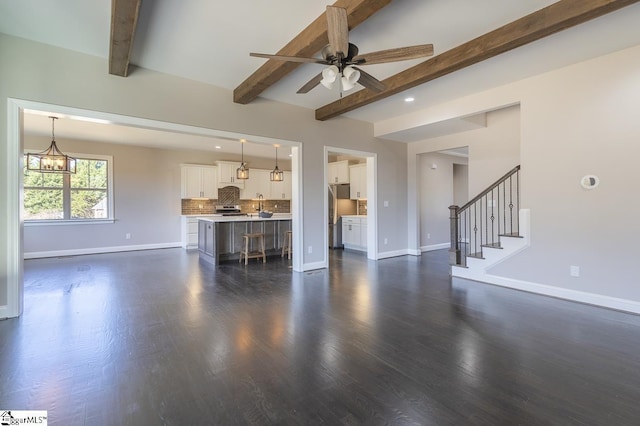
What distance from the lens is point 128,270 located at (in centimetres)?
550

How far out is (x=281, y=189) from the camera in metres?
10.0

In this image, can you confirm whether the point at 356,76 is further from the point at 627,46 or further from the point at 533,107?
the point at 627,46

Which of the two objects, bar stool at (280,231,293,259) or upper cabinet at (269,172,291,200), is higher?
upper cabinet at (269,172,291,200)

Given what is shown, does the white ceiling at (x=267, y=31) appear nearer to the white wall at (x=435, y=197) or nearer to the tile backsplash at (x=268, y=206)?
the white wall at (x=435, y=197)

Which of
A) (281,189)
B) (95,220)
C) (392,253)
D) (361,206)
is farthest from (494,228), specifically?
(95,220)

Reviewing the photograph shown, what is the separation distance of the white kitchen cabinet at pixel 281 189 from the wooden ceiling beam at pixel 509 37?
6.12 metres

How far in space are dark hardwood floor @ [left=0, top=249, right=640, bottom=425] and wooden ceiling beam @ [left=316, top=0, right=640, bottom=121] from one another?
278 cm

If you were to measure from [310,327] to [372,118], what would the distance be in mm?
4489

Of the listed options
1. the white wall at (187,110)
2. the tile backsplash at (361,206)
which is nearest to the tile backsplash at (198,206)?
the tile backsplash at (361,206)

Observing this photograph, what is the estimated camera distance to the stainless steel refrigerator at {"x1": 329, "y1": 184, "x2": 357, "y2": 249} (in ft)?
26.9

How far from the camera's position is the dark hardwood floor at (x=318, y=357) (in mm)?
1769

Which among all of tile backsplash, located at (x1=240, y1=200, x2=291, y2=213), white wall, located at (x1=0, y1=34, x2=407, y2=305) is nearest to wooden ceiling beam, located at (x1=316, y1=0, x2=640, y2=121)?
white wall, located at (x1=0, y1=34, x2=407, y2=305)

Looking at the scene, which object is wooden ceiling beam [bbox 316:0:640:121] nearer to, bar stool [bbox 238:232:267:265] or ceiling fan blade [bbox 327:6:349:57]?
ceiling fan blade [bbox 327:6:349:57]

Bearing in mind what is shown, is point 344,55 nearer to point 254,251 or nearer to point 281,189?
point 254,251
